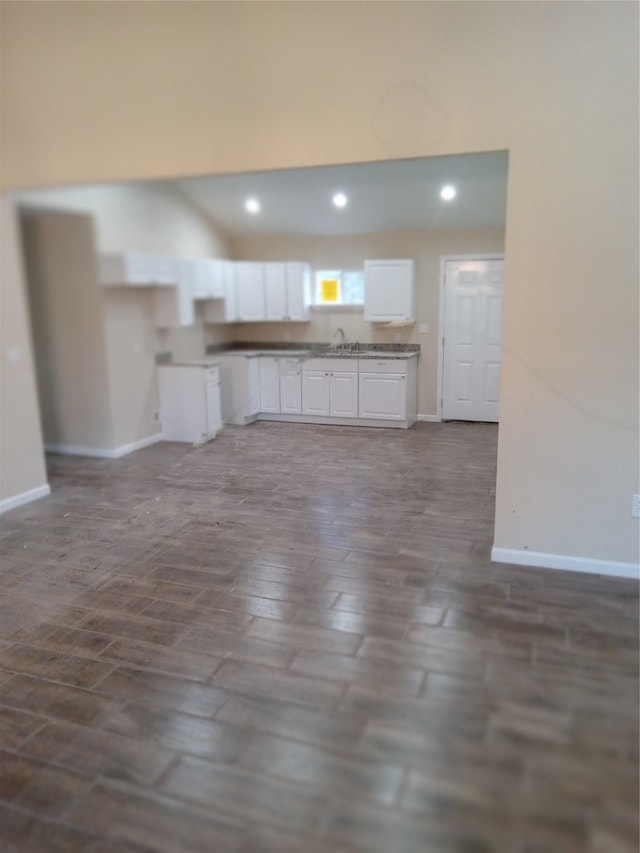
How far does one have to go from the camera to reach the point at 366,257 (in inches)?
120

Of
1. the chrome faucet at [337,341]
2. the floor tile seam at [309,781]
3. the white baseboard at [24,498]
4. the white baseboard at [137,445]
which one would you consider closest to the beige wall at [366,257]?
the chrome faucet at [337,341]

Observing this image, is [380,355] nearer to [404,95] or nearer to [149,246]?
[404,95]

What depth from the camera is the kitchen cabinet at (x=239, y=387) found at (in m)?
3.20

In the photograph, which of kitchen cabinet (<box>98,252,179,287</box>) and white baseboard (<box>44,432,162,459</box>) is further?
white baseboard (<box>44,432,162,459</box>)

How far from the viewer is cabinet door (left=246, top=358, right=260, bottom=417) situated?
11.1 feet

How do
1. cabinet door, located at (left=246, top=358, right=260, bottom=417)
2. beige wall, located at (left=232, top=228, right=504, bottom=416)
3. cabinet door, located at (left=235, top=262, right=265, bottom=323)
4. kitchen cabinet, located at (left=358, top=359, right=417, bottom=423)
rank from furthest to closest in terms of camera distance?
1. kitchen cabinet, located at (left=358, top=359, right=417, bottom=423)
2. cabinet door, located at (left=246, top=358, right=260, bottom=417)
3. beige wall, located at (left=232, top=228, right=504, bottom=416)
4. cabinet door, located at (left=235, top=262, right=265, bottom=323)

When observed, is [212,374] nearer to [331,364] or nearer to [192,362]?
[192,362]

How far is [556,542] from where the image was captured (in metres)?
2.92

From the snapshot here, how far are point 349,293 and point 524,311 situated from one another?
36.0 inches

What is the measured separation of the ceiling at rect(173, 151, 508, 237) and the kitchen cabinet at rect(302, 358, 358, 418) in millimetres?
819

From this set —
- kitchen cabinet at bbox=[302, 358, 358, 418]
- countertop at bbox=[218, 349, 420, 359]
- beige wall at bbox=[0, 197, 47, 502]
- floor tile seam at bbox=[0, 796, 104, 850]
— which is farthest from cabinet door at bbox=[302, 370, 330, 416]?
floor tile seam at bbox=[0, 796, 104, 850]

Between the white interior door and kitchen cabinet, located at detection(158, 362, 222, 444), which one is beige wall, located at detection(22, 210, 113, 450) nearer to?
kitchen cabinet, located at detection(158, 362, 222, 444)

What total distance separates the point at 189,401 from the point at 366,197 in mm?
1676

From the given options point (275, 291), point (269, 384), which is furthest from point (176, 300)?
point (269, 384)
